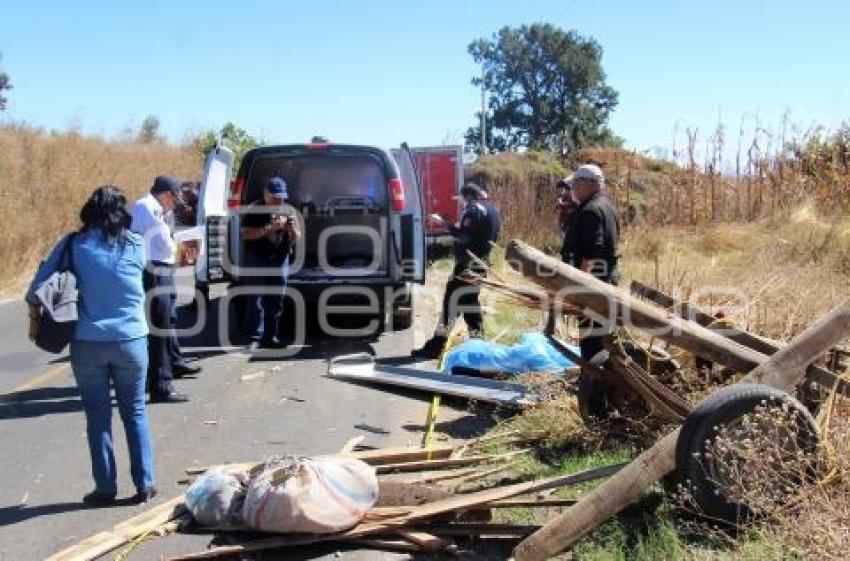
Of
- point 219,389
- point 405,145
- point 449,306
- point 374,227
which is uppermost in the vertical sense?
point 405,145

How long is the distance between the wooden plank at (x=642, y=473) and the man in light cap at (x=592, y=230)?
6.54 feet

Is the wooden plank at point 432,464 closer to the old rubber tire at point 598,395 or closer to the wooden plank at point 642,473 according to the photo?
the old rubber tire at point 598,395

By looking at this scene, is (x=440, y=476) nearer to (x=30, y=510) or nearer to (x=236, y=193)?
(x=30, y=510)

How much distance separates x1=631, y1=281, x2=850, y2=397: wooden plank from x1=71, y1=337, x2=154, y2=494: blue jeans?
345 cm

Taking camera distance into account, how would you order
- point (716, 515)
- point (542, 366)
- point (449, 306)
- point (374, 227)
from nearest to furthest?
point (716, 515) < point (542, 366) < point (449, 306) < point (374, 227)

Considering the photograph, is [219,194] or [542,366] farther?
[219,194]

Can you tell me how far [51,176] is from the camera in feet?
77.3

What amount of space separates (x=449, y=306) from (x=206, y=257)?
106 inches

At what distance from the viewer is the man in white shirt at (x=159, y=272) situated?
7.30m

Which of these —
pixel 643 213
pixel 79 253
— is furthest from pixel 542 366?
pixel 643 213

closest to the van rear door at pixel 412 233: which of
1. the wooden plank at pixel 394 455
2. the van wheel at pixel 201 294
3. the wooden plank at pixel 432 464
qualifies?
the van wheel at pixel 201 294

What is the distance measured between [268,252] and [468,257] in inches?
90.6

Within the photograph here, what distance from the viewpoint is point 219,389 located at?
7.90m

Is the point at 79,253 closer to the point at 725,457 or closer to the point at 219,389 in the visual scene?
the point at 219,389
